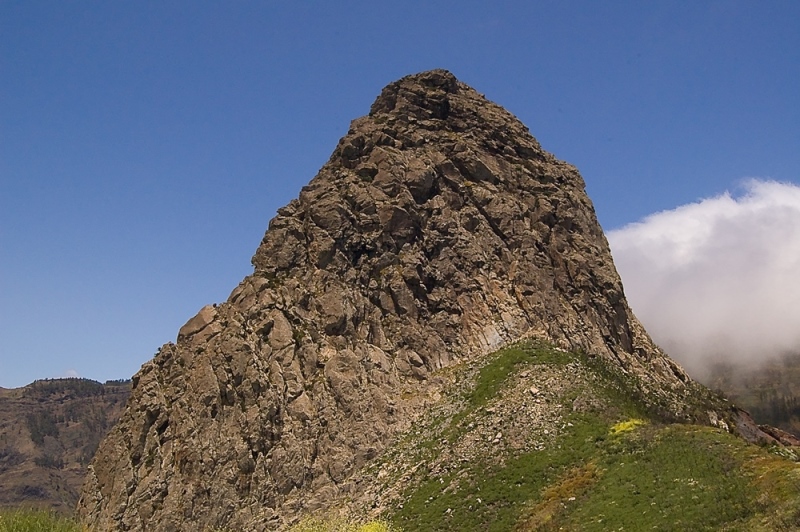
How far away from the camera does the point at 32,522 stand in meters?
50.4

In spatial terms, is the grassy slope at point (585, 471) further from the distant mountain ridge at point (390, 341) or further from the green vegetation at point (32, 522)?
the green vegetation at point (32, 522)

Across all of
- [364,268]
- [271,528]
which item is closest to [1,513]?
[271,528]

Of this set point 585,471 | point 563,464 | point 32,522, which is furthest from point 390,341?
point 32,522

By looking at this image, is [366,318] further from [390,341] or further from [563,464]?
[563,464]

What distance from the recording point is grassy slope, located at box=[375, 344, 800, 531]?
46.4m

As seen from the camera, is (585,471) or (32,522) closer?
(32,522)

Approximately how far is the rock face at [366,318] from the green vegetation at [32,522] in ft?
71.6

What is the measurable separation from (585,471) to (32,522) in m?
42.5

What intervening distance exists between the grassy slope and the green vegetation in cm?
2671

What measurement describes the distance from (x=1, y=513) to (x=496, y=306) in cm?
6054

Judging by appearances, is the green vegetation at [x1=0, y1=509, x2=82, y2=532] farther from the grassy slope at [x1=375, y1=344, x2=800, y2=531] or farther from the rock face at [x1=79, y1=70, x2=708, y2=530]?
the grassy slope at [x1=375, y1=344, x2=800, y2=531]

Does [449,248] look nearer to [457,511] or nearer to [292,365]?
[292,365]

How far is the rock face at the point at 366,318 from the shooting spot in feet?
250

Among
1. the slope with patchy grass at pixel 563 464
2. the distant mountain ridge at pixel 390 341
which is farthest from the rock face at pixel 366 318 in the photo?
the slope with patchy grass at pixel 563 464
